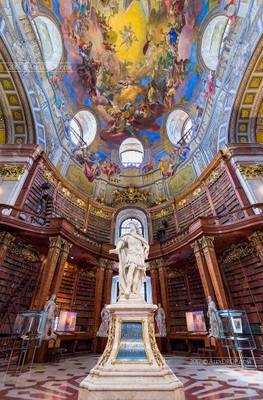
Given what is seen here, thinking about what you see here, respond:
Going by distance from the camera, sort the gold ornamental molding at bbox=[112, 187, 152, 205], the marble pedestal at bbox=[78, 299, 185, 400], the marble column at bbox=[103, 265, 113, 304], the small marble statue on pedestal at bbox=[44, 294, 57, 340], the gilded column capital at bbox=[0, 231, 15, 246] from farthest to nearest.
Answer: the gold ornamental molding at bbox=[112, 187, 152, 205]
the marble column at bbox=[103, 265, 113, 304]
the gilded column capital at bbox=[0, 231, 15, 246]
the small marble statue on pedestal at bbox=[44, 294, 57, 340]
the marble pedestal at bbox=[78, 299, 185, 400]

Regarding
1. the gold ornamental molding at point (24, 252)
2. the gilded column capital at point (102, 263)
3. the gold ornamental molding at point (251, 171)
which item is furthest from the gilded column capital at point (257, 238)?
the gold ornamental molding at point (24, 252)

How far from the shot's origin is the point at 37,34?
524 inches

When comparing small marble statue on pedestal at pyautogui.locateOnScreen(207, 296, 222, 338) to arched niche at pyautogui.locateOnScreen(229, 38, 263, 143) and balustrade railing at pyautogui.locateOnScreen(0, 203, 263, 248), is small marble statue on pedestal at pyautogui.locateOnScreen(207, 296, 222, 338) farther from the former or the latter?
arched niche at pyautogui.locateOnScreen(229, 38, 263, 143)

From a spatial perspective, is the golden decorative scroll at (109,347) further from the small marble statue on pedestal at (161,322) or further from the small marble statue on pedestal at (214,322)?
the small marble statue on pedestal at (161,322)

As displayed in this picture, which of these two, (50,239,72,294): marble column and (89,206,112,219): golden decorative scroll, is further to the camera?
(89,206,112,219): golden decorative scroll

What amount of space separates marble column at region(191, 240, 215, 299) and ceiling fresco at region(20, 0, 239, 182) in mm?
8115

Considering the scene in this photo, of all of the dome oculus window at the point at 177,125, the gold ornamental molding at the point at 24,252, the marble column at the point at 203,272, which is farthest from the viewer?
the dome oculus window at the point at 177,125

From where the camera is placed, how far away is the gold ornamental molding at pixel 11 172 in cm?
1140

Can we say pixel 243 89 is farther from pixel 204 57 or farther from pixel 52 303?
pixel 52 303

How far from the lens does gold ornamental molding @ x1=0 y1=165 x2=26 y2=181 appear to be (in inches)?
449

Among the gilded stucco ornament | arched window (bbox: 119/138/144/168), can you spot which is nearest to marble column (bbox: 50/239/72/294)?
the gilded stucco ornament

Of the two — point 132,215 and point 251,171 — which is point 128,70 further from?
point 251,171

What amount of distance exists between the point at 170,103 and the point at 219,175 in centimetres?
926

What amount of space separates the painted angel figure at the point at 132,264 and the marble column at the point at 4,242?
6.80m
